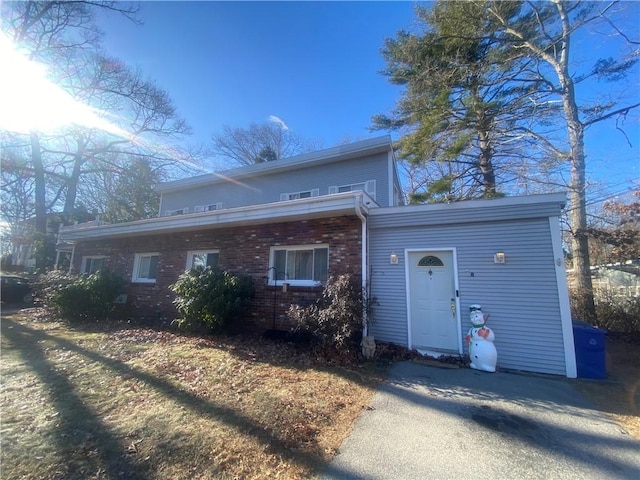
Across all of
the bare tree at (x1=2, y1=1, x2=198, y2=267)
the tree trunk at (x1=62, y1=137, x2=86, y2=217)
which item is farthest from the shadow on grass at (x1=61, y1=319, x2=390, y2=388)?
the tree trunk at (x1=62, y1=137, x2=86, y2=217)

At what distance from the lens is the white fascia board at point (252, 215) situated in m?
6.43

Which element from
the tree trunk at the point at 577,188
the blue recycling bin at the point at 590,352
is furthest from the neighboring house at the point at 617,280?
the blue recycling bin at the point at 590,352

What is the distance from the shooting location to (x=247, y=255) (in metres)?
8.09

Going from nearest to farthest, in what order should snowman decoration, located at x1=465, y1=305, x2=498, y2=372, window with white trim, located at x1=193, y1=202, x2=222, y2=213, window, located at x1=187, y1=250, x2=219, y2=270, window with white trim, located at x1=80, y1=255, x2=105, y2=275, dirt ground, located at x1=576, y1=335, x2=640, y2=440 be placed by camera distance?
dirt ground, located at x1=576, y1=335, x2=640, y2=440 < snowman decoration, located at x1=465, y1=305, x2=498, y2=372 < window, located at x1=187, y1=250, x2=219, y2=270 < window with white trim, located at x1=80, y1=255, x2=105, y2=275 < window with white trim, located at x1=193, y1=202, x2=222, y2=213

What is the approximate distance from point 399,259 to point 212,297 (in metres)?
4.70

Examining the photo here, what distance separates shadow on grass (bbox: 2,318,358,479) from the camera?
250 centimetres

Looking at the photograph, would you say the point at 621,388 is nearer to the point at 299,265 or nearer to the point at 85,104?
the point at 299,265

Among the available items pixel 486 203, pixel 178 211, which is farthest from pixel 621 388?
pixel 178 211

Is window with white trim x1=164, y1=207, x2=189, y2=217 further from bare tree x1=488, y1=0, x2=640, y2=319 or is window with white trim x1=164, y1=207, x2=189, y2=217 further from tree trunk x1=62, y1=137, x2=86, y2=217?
bare tree x1=488, y1=0, x2=640, y2=319

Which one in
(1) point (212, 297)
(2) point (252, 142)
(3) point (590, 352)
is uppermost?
(2) point (252, 142)

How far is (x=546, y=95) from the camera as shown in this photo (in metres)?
9.80

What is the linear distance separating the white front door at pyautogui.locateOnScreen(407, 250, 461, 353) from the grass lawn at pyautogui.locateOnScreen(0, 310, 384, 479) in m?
1.62

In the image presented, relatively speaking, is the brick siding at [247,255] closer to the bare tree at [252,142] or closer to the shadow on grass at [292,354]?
the shadow on grass at [292,354]

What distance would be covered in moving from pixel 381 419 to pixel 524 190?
11332 mm
